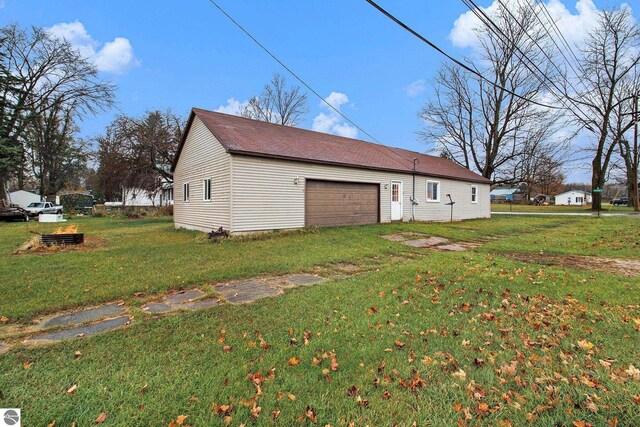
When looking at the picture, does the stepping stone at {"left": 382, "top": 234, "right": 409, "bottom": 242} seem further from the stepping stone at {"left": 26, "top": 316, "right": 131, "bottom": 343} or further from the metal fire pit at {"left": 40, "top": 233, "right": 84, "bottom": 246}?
the metal fire pit at {"left": 40, "top": 233, "right": 84, "bottom": 246}

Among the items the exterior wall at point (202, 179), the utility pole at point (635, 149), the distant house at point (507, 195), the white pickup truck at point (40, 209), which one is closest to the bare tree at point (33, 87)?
the white pickup truck at point (40, 209)

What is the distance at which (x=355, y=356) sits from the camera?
285cm

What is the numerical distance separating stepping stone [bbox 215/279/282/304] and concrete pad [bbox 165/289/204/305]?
1.06 feet

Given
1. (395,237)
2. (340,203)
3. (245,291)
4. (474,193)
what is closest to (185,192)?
(340,203)

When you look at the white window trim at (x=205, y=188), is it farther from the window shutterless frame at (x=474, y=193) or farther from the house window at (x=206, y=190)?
the window shutterless frame at (x=474, y=193)

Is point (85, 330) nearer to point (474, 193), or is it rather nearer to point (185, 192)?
point (185, 192)

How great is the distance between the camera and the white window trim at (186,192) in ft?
48.4

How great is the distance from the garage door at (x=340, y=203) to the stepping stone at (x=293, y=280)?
7034 millimetres

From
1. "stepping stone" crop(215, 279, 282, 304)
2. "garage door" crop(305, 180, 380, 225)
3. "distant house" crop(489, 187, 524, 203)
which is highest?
"distant house" crop(489, 187, 524, 203)

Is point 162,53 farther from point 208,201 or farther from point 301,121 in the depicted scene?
A: point 301,121

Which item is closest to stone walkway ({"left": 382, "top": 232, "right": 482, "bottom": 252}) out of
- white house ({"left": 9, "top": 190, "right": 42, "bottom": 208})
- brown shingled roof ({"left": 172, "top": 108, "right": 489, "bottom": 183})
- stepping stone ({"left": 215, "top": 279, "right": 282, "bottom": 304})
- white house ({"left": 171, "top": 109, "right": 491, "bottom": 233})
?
white house ({"left": 171, "top": 109, "right": 491, "bottom": 233})

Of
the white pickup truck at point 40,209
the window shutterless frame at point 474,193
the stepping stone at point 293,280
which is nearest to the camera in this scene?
the stepping stone at point 293,280

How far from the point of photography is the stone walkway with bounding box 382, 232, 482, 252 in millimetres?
9414

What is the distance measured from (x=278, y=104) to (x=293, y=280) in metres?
35.1
